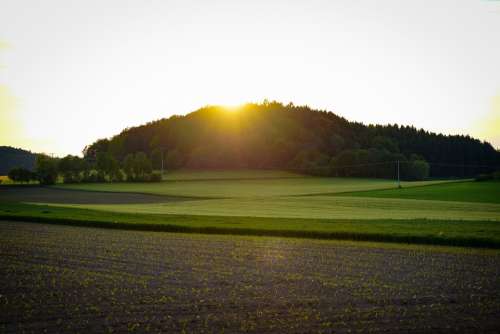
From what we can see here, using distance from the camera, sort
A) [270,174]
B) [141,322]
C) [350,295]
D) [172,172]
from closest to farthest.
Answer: [141,322] → [350,295] → [270,174] → [172,172]

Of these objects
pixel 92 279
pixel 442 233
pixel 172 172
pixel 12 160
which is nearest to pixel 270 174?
pixel 172 172

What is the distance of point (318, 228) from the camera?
24578 mm

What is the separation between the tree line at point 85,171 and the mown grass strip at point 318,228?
6966 centimetres

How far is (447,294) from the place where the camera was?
1188cm

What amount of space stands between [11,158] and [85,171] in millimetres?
47538

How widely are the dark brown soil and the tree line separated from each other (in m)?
82.8

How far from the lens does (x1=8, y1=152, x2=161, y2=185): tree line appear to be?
96.4 m

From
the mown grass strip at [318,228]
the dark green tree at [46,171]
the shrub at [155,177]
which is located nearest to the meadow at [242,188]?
the dark green tree at [46,171]

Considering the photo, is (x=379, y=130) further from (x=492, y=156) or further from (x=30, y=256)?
(x=30, y=256)

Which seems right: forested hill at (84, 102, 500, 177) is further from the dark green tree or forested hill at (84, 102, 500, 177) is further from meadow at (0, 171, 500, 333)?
meadow at (0, 171, 500, 333)

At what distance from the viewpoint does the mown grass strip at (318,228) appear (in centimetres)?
2103

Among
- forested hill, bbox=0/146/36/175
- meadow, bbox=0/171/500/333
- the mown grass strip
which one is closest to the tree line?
forested hill, bbox=0/146/36/175

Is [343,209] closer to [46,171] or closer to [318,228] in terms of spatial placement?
[318,228]

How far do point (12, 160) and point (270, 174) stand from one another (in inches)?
3033
